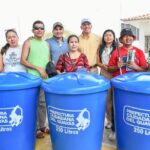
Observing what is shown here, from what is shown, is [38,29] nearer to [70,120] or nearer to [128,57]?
[128,57]

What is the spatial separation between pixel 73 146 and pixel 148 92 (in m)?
1.05

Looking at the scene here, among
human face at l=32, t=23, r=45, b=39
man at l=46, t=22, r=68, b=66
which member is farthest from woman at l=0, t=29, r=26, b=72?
man at l=46, t=22, r=68, b=66

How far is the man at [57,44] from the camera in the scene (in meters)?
4.52

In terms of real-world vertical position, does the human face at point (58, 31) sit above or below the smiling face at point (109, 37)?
above

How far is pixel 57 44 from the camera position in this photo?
15.0ft

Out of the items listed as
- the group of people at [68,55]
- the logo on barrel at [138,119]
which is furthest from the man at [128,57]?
the logo on barrel at [138,119]

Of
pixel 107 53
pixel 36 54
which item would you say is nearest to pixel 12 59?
pixel 36 54

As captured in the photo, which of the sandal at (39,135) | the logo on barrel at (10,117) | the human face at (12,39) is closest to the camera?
the logo on barrel at (10,117)

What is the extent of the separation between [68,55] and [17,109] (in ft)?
4.27

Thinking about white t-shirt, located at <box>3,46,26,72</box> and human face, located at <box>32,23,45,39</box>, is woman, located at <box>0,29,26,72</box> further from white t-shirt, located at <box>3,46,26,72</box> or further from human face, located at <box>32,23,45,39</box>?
human face, located at <box>32,23,45,39</box>

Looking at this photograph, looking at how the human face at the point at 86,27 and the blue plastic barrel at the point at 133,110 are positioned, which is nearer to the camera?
the blue plastic barrel at the point at 133,110

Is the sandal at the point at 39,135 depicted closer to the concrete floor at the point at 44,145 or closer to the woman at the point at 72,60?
the concrete floor at the point at 44,145

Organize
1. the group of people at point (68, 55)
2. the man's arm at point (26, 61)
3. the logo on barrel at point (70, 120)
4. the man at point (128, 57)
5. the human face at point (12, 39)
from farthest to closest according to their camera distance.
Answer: the human face at point (12, 39)
the man's arm at point (26, 61)
the group of people at point (68, 55)
the man at point (128, 57)
the logo on barrel at point (70, 120)

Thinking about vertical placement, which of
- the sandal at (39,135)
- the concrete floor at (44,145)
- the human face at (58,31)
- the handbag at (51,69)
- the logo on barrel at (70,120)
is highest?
the human face at (58,31)
